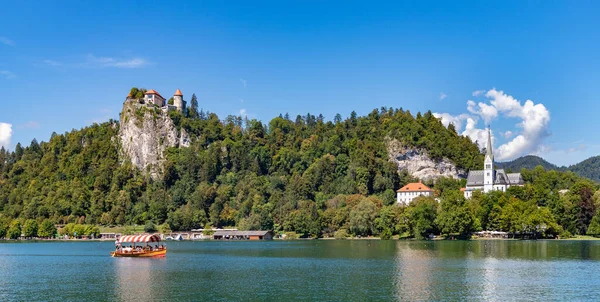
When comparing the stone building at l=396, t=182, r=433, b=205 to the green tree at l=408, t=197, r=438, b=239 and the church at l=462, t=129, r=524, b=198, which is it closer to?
the church at l=462, t=129, r=524, b=198

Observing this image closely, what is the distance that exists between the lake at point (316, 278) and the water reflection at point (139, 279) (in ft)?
0.28

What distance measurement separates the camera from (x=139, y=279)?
6366 centimetres

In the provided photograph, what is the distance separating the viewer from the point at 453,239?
136 meters

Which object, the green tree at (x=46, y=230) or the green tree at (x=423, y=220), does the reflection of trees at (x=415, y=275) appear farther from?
the green tree at (x=46, y=230)

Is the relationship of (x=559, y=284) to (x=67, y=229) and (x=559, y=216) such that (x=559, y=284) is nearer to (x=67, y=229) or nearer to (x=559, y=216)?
(x=559, y=216)

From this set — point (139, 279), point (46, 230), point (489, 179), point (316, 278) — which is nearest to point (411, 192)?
point (489, 179)

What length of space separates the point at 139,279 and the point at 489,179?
138434mm

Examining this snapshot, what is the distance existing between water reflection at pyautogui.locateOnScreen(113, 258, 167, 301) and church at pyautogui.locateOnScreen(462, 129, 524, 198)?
385 feet

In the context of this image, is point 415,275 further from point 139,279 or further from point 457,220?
point 457,220

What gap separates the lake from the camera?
51219mm

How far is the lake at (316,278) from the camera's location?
51.2 metres

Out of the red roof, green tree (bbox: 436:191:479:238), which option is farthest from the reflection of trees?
the red roof

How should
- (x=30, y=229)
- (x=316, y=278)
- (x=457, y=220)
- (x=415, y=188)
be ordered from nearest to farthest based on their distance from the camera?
(x=316, y=278)
(x=457, y=220)
(x=30, y=229)
(x=415, y=188)

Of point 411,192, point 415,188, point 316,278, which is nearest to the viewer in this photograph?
point 316,278
